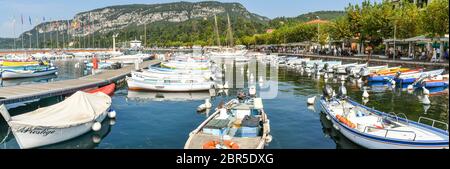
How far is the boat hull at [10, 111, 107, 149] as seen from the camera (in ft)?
65.0

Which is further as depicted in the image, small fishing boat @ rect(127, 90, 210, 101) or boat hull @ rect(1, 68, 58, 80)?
boat hull @ rect(1, 68, 58, 80)

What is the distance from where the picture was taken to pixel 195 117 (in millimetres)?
30641

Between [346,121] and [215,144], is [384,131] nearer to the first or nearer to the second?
[346,121]

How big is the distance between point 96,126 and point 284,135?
12095 millimetres

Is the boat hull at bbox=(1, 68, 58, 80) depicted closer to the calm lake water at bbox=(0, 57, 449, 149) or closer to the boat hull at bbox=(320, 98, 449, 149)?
the calm lake water at bbox=(0, 57, 449, 149)

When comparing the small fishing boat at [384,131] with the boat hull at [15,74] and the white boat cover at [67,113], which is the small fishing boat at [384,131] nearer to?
the white boat cover at [67,113]

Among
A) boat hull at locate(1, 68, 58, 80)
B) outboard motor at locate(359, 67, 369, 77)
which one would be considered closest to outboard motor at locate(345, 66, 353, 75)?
outboard motor at locate(359, 67, 369, 77)

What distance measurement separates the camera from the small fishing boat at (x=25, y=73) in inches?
2435

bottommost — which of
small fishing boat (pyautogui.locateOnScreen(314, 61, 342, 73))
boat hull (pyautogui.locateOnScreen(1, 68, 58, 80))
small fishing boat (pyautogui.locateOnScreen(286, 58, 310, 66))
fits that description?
boat hull (pyautogui.locateOnScreen(1, 68, 58, 80))

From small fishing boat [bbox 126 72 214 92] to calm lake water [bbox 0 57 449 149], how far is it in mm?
1057

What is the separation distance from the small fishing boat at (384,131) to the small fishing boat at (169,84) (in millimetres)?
21008
